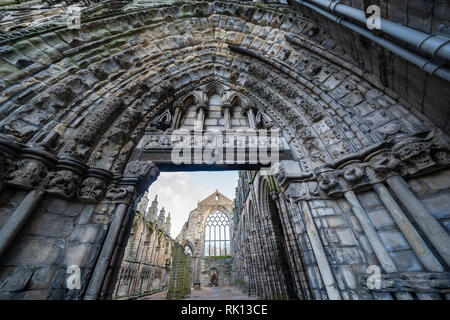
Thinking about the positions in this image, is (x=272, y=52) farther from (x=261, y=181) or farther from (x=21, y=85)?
(x=261, y=181)

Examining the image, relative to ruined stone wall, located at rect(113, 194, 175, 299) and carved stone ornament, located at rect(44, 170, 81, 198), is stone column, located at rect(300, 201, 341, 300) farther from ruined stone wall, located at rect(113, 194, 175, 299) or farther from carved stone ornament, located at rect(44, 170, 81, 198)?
ruined stone wall, located at rect(113, 194, 175, 299)

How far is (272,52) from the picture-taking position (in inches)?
149

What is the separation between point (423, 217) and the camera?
161 centimetres

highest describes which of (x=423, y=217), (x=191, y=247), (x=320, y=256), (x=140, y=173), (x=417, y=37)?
(x=191, y=247)

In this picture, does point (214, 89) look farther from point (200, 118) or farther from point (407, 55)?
point (407, 55)

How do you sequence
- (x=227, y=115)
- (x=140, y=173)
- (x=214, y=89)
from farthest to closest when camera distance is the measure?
1. (x=214, y=89)
2. (x=227, y=115)
3. (x=140, y=173)

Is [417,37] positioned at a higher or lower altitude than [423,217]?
higher

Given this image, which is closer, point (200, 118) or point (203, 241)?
point (200, 118)

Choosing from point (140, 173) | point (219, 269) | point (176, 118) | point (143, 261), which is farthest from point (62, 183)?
point (219, 269)

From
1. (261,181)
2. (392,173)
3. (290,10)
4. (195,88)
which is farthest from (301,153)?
(261,181)

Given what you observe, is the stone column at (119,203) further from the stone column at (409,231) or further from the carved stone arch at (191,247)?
the carved stone arch at (191,247)

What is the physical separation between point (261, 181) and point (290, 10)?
5971 mm

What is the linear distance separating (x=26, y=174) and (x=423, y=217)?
13.5ft

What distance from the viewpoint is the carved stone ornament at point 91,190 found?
2119 mm
